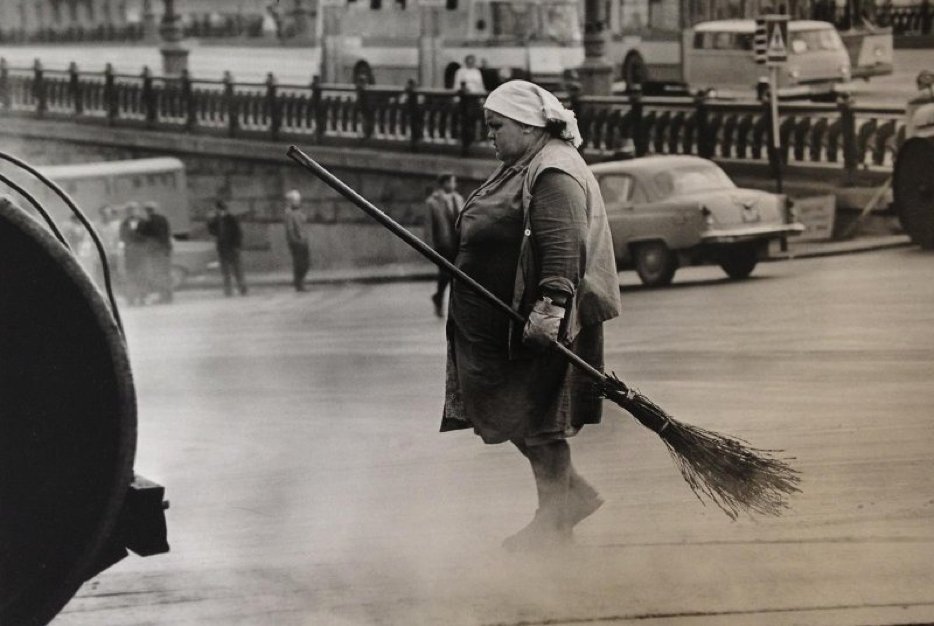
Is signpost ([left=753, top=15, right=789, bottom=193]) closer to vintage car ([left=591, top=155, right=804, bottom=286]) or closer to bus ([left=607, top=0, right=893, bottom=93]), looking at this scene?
bus ([left=607, top=0, right=893, bottom=93])

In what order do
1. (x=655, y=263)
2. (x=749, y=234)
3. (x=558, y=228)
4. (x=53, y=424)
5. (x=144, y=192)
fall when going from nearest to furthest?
(x=53, y=424)
(x=558, y=228)
(x=749, y=234)
(x=655, y=263)
(x=144, y=192)

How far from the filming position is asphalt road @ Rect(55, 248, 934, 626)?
16.9 feet

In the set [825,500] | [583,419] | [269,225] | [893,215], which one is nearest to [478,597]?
[583,419]

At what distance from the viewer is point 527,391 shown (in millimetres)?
5508

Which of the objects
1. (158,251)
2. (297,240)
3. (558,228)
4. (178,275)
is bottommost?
(178,275)

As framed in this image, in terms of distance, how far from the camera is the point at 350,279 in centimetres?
2633

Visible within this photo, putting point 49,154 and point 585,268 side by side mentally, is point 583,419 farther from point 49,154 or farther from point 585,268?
point 49,154

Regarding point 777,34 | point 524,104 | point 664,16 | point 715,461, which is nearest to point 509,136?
point 524,104

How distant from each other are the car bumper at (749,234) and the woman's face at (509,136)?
7.73 metres

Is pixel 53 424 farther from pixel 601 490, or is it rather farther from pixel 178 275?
pixel 178 275

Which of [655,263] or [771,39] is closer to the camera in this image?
[771,39]

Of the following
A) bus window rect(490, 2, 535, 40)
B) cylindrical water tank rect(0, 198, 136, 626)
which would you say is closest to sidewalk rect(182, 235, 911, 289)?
bus window rect(490, 2, 535, 40)

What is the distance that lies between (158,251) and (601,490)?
2048 cm

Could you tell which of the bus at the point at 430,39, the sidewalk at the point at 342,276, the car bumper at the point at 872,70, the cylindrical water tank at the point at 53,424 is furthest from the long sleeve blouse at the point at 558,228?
the bus at the point at 430,39
